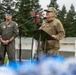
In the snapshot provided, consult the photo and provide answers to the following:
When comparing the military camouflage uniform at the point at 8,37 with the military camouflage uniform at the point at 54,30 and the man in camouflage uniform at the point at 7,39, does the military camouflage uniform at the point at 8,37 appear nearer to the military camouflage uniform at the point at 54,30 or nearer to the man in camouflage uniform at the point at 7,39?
the man in camouflage uniform at the point at 7,39

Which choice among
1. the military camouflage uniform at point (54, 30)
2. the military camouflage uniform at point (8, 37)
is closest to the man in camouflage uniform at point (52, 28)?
the military camouflage uniform at point (54, 30)

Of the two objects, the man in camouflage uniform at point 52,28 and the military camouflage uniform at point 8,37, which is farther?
the military camouflage uniform at point 8,37

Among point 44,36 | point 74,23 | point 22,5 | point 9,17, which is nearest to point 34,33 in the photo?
point 44,36

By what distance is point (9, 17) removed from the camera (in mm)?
6473

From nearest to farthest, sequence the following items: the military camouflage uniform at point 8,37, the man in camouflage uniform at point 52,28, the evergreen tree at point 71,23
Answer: the man in camouflage uniform at point 52,28
the military camouflage uniform at point 8,37
the evergreen tree at point 71,23

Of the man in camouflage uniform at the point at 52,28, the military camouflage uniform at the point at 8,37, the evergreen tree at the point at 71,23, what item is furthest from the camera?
the evergreen tree at the point at 71,23

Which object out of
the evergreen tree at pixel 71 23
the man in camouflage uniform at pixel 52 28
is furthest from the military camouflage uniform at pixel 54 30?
the evergreen tree at pixel 71 23

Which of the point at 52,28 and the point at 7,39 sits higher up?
the point at 52,28

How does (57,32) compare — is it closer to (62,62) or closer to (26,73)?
(62,62)

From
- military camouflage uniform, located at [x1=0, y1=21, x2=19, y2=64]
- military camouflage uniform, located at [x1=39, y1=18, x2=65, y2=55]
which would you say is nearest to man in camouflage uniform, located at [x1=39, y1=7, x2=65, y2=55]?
military camouflage uniform, located at [x1=39, y1=18, x2=65, y2=55]

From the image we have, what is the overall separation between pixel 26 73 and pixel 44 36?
1661mm

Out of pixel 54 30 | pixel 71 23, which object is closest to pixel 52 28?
pixel 54 30

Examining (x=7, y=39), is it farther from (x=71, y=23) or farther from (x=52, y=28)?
(x=71, y=23)

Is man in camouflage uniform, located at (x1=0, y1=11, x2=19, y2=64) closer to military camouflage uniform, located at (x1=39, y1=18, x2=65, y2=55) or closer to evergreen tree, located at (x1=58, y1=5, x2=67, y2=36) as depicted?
military camouflage uniform, located at (x1=39, y1=18, x2=65, y2=55)
